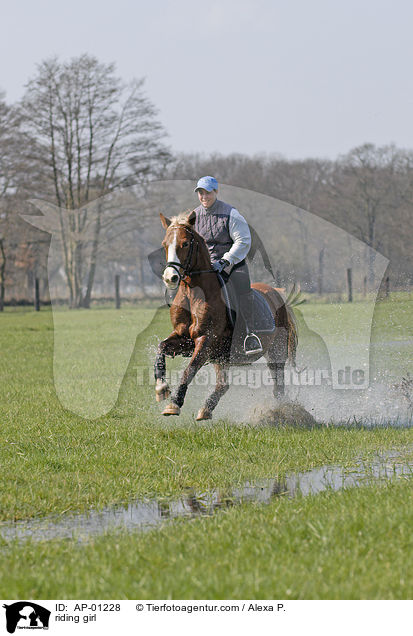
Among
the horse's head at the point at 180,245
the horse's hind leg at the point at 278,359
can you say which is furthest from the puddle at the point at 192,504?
the horse's hind leg at the point at 278,359

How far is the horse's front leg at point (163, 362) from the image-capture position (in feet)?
31.5

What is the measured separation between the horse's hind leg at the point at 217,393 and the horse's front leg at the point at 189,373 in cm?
58

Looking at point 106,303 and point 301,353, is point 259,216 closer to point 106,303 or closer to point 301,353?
point 301,353

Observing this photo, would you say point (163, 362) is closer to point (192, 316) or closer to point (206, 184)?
point (192, 316)

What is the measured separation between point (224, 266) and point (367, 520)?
4.71m

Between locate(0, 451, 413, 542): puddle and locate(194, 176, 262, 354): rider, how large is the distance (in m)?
2.85

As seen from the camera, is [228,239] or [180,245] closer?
[180,245]

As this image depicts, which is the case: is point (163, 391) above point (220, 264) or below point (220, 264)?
below

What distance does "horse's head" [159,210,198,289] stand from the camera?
30.4 ft

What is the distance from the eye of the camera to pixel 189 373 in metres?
9.65

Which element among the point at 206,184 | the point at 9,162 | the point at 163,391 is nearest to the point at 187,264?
the point at 206,184

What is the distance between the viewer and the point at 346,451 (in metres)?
9.01

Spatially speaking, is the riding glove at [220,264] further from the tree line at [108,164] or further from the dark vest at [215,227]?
the tree line at [108,164]
